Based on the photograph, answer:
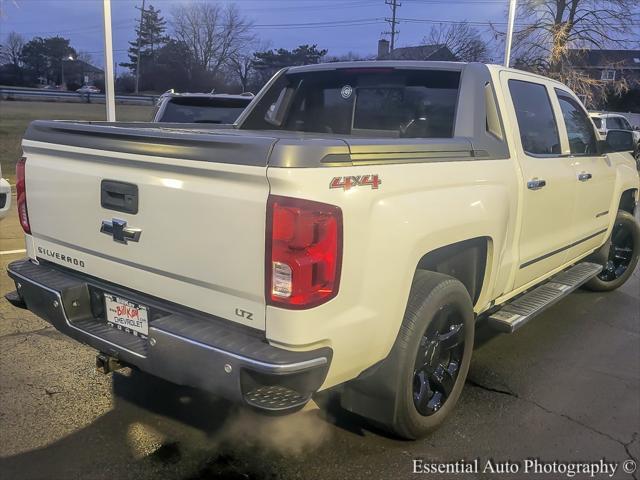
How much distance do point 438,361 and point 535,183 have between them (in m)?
1.35

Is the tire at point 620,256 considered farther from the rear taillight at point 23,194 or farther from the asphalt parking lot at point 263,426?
the rear taillight at point 23,194

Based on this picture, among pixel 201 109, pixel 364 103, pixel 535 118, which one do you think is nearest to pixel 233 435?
pixel 364 103

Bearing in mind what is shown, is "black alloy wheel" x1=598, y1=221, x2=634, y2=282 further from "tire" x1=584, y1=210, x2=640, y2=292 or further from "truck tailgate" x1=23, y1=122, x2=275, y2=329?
"truck tailgate" x1=23, y1=122, x2=275, y2=329

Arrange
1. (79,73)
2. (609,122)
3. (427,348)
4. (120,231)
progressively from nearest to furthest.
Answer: (120,231) → (427,348) → (609,122) → (79,73)

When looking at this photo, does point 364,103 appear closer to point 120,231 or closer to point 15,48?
point 120,231

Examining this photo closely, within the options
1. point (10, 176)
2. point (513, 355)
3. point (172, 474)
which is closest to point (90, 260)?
point (172, 474)

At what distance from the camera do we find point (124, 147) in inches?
113

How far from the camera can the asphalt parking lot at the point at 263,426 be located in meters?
3.09

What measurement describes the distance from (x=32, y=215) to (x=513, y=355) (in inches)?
135

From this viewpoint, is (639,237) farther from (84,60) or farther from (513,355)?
(84,60)

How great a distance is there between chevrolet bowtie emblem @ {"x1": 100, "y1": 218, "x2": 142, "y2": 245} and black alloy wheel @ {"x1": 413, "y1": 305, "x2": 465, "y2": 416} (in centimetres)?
150

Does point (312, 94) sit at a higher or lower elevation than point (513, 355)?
higher

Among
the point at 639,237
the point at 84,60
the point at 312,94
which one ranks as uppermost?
the point at 84,60

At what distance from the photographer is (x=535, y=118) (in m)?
4.38
